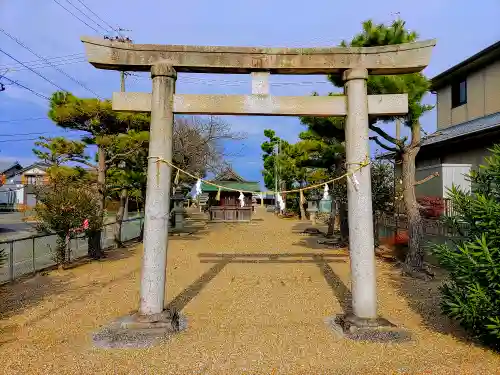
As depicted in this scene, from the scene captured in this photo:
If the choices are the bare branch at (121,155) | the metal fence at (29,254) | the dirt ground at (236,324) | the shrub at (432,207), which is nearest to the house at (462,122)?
the shrub at (432,207)

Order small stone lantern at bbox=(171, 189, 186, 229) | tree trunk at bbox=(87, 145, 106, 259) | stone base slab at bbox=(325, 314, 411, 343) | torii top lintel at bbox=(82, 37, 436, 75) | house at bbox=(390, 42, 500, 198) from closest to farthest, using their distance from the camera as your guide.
Result: stone base slab at bbox=(325, 314, 411, 343) → torii top lintel at bbox=(82, 37, 436, 75) → tree trunk at bbox=(87, 145, 106, 259) → house at bbox=(390, 42, 500, 198) → small stone lantern at bbox=(171, 189, 186, 229)

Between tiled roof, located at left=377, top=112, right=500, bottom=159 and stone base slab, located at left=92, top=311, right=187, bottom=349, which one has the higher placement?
tiled roof, located at left=377, top=112, right=500, bottom=159

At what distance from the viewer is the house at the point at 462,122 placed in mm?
12953

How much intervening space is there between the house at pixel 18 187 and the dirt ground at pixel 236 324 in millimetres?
43266

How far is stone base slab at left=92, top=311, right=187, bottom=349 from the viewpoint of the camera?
5.18 metres

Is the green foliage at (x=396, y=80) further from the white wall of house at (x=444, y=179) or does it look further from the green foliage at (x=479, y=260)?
the green foliage at (x=479, y=260)

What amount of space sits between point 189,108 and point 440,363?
4.81 metres

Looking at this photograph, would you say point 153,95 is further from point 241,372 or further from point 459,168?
point 459,168

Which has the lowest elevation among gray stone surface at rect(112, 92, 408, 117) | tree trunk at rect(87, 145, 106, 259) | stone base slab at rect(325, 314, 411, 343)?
stone base slab at rect(325, 314, 411, 343)

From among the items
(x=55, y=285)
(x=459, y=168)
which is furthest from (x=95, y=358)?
(x=459, y=168)

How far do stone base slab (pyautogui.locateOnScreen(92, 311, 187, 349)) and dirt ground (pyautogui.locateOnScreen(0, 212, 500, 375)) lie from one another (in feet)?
0.51

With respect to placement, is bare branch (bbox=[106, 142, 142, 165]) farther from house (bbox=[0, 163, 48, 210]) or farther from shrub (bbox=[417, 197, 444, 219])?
house (bbox=[0, 163, 48, 210])

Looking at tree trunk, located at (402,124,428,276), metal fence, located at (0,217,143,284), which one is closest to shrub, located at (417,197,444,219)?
tree trunk, located at (402,124,428,276)

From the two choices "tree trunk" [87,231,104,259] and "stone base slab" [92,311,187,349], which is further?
"tree trunk" [87,231,104,259]
